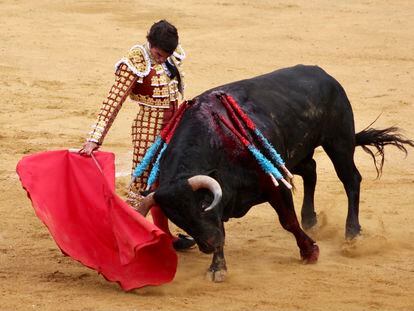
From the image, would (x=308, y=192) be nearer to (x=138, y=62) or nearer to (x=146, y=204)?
(x=138, y=62)

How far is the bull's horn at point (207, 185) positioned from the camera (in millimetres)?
6051

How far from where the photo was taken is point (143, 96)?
6809mm

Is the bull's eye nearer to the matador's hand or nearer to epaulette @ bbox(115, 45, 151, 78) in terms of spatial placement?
the matador's hand

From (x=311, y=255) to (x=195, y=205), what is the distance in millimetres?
1183

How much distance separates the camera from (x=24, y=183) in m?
6.53

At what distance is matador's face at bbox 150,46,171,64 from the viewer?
6.59 m

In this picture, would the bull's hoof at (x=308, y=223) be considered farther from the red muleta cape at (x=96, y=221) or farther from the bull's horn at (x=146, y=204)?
the bull's horn at (x=146, y=204)

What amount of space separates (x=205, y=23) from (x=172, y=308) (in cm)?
919

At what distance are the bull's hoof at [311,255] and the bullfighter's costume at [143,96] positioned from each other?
0.89 metres

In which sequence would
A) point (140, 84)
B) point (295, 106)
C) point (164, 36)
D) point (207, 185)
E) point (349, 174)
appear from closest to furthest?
point (207, 185) < point (164, 36) < point (140, 84) < point (295, 106) < point (349, 174)

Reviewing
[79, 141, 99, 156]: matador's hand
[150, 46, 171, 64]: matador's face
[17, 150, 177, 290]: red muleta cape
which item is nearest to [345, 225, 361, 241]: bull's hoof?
[17, 150, 177, 290]: red muleta cape

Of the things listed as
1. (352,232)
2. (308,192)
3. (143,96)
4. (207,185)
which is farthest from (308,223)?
(207,185)

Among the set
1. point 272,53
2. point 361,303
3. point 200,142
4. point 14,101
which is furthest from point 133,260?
point 272,53

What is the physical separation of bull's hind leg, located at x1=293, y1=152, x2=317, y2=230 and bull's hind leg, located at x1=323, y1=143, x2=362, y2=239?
28 cm
